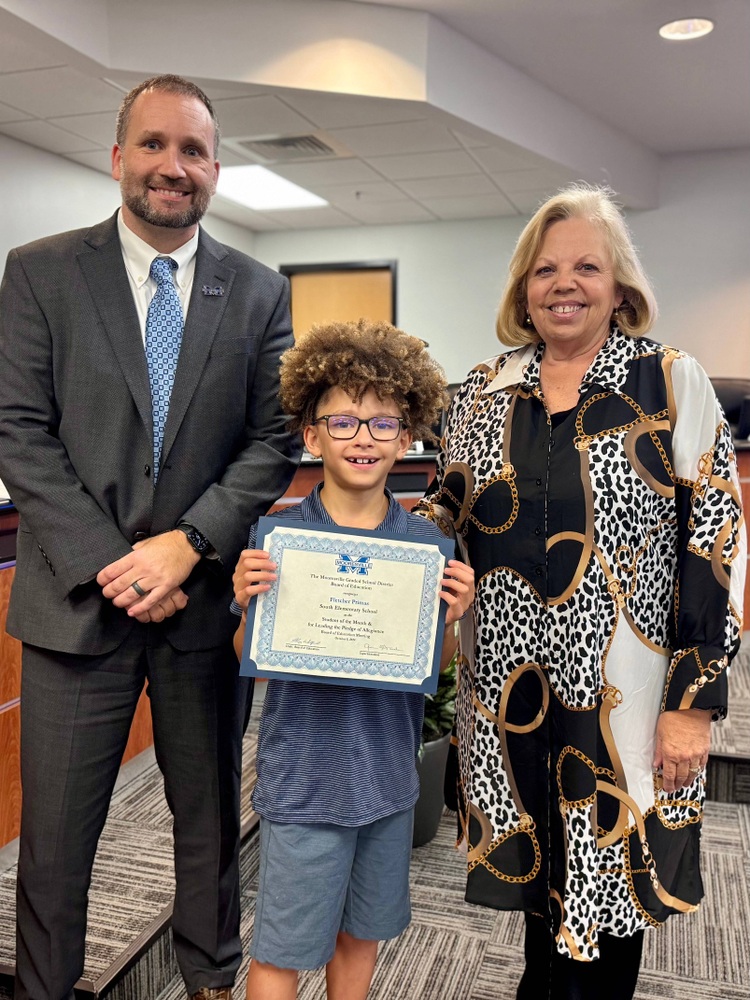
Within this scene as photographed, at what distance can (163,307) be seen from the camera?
160 centimetres

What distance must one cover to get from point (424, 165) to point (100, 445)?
5.80 m

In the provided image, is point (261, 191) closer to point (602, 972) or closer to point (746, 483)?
point (746, 483)

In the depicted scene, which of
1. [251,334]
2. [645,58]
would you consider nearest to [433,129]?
[645,58]

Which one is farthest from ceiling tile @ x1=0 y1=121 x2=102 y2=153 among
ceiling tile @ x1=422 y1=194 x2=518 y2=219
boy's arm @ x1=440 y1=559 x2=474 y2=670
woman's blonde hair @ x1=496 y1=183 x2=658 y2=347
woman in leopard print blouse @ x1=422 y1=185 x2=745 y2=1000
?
boy's arm @ x1=440 y1=559 x2=474 y2=670

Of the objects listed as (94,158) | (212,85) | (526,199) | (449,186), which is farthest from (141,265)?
(526,199)

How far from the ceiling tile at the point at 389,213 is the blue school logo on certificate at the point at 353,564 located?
7223 millimetres

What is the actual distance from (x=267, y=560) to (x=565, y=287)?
694 millimetres

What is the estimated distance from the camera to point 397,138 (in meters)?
5.91

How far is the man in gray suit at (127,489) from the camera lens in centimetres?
152

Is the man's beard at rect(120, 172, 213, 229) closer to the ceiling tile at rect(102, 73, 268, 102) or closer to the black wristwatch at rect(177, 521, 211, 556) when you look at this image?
the black wristwatch at rect(177, 521, 211, 556)

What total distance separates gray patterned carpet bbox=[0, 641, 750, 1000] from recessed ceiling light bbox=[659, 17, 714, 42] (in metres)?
4.33

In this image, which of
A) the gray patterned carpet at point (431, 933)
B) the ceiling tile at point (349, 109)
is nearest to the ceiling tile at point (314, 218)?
the ceiling tile at point (349, 109)

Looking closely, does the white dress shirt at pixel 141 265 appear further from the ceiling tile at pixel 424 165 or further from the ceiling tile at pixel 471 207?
the ceiling tile at pixel 471 207

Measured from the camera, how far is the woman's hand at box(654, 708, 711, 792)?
1.44 meters
